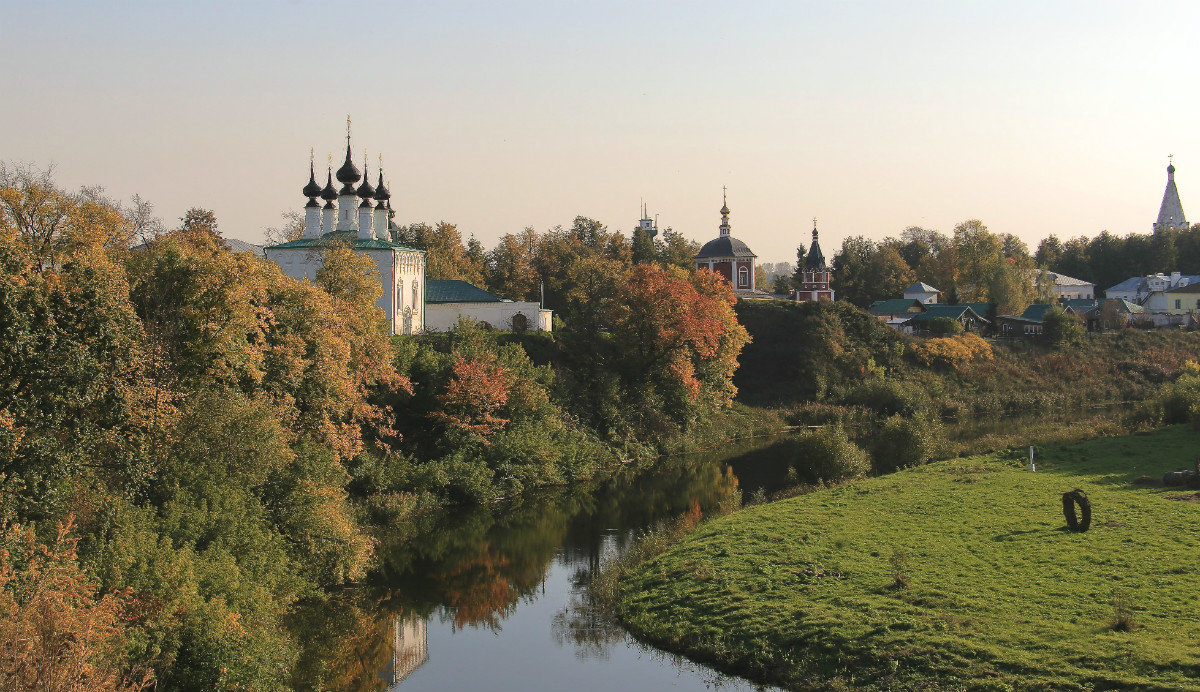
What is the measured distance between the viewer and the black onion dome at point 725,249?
78.9m

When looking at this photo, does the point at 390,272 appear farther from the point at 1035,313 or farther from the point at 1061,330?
the point at 1035,313

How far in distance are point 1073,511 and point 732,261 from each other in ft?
189

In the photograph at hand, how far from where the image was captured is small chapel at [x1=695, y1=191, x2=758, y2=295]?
→ 7850 centimetres

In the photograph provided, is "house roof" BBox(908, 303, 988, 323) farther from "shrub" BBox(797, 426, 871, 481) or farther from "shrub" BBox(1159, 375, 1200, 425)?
"shrub" BBox(797, 426, 871, 481)

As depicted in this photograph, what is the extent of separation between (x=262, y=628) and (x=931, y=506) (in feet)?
53.9

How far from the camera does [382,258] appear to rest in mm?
42812

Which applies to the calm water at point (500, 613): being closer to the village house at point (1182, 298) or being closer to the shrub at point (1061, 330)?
the shrub at point (1061, 330)

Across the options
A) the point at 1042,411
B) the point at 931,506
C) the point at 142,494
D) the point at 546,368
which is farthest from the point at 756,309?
the point at 142,494

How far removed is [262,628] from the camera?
17250 millimetres

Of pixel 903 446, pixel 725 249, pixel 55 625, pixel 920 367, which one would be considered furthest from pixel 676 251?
pixel 55 625

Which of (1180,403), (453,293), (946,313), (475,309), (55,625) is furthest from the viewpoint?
(946,313)

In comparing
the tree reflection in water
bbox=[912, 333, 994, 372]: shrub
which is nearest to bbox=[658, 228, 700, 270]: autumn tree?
bbox=[912, 333, 994, 372]: shrub

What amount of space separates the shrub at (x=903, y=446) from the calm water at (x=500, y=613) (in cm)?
353

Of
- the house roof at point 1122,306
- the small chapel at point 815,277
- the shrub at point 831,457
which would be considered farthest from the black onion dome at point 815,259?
the shrub at point 831,457
